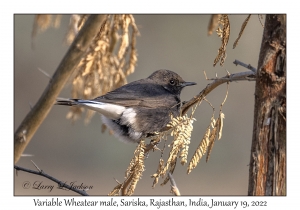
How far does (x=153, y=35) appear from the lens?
13391 millimetres

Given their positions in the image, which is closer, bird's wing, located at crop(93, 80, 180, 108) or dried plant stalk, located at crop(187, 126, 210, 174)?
dried plant stalk, located at crop(187, 126, 210, 174)

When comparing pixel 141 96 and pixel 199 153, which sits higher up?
pixel 141 96

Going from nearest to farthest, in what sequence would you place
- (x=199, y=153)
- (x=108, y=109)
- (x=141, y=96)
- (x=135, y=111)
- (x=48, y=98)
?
1. (x=48, y=98)
2. (x=199, y=153)
3. (x=108, y=109)
4. (x=135, y=111)
5. (x=141, y=96)

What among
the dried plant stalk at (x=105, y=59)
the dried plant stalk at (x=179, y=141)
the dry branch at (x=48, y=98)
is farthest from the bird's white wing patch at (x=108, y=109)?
the dry branch at (x=48, y=98)

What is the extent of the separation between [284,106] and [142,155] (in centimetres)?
115

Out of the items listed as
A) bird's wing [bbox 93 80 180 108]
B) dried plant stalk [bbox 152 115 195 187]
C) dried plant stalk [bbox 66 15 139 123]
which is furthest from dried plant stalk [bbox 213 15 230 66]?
bird's wing [bbox 93 80 180 108]

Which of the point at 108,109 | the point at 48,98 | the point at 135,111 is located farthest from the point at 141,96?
the point at 48,98

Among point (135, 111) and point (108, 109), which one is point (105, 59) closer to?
point (108, 109)

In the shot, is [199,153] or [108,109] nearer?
[199,153]

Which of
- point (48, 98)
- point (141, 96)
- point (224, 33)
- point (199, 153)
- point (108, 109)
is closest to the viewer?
point (48, 98)

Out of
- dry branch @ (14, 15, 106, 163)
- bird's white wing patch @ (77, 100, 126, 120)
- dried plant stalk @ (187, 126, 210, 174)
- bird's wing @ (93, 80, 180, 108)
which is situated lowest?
dried plant stalk @ (187, 126, 210, 174)

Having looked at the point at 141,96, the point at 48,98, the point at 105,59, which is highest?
the point at 105,59

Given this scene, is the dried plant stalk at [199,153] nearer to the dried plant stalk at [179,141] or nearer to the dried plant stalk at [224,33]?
the dried plant stalk at [179,141]

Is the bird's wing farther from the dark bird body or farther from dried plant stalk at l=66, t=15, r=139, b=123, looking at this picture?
dried plant stalk at l=66, t=15, r=139, b=123
